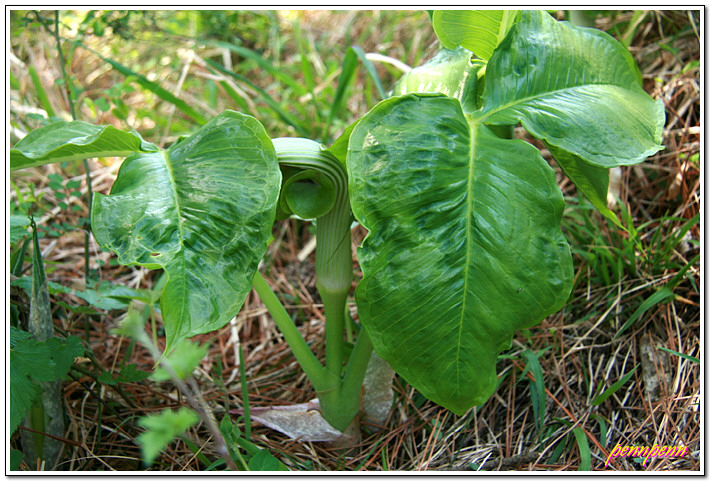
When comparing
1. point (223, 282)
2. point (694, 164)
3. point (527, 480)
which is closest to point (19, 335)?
point (223, 282)

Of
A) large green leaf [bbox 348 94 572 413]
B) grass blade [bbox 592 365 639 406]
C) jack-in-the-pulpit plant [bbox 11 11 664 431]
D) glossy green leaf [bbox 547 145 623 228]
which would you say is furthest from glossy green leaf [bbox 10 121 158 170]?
grass blade [bbox 592 365 639 406]

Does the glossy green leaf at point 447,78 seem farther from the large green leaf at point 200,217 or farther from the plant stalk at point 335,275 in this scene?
the large green leaf at point 200,217

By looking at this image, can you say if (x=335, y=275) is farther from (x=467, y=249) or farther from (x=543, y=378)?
(x=543, y=378)

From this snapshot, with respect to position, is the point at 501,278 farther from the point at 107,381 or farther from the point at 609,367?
the point at 107,381

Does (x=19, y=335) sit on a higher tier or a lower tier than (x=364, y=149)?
lower

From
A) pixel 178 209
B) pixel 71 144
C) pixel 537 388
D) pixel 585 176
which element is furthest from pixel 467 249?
pixel 71 144

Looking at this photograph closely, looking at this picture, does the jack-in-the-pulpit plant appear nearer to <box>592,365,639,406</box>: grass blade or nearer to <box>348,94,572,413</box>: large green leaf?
<box>348,94,572,413</box>: large green leaf

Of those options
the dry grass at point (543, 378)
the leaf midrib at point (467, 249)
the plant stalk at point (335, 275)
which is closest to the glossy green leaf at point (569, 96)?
the leaf midrib at point (467, 249)
